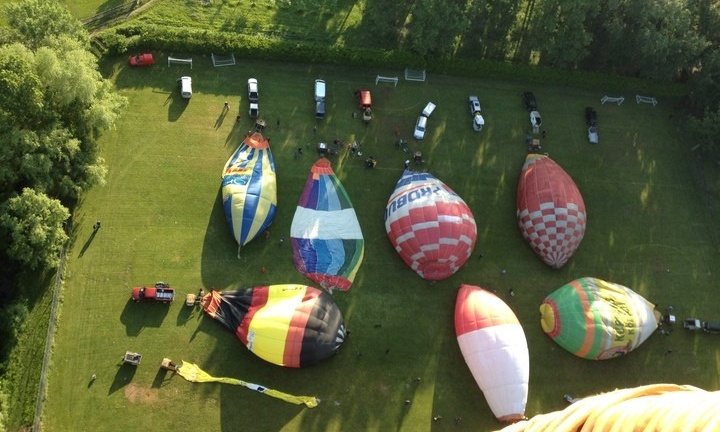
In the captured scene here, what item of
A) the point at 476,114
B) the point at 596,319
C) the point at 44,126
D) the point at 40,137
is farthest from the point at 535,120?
the point at 40,137

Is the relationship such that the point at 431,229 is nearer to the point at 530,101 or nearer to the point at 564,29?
the point at 530,101

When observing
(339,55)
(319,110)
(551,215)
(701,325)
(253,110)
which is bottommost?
(701,325)

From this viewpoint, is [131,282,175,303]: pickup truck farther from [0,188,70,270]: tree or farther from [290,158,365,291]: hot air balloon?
[290,158,365,291]: hot air balloon

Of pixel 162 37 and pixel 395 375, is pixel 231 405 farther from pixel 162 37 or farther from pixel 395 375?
pixel 162 37

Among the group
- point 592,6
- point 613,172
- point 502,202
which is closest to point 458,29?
point 592,6

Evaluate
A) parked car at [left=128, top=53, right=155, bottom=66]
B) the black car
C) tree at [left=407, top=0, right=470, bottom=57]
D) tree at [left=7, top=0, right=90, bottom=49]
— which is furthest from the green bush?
tree at [left=7, top=0, right=90, bottom=49]

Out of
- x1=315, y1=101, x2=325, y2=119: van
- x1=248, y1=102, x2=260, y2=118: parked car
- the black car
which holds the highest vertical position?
the black car
